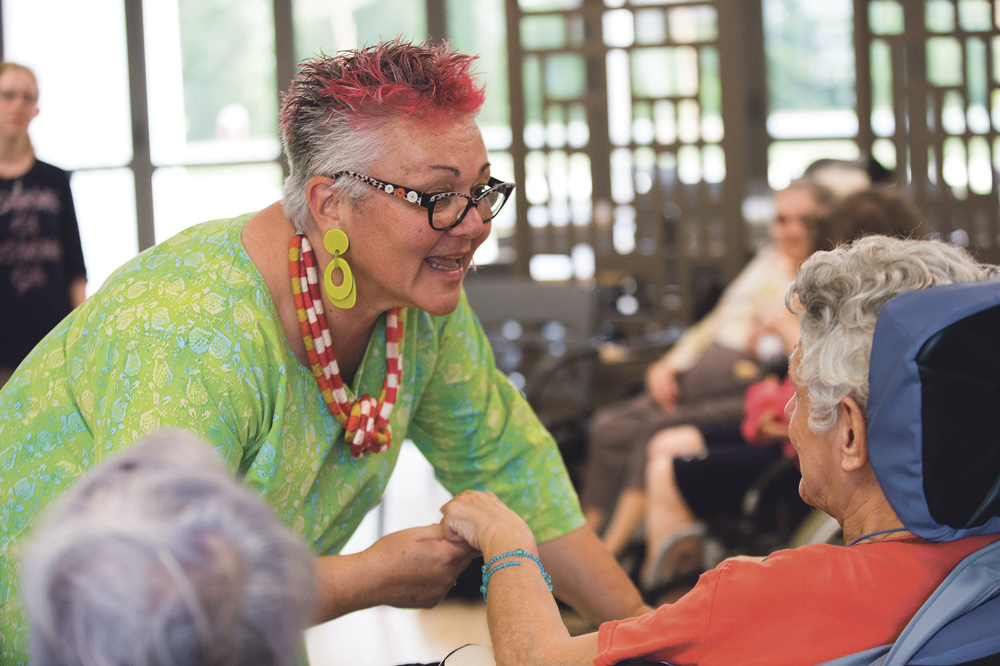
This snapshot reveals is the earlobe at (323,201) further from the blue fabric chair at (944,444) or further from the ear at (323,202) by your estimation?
the blue fabric chair at (944,444)

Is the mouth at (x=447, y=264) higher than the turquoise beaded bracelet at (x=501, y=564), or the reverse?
the mouth at (x=447, y=264)

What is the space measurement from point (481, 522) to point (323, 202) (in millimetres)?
521

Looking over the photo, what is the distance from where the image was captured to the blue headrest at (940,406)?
3.27ft

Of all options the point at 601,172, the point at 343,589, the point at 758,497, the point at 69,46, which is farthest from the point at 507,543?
the point at 69,46

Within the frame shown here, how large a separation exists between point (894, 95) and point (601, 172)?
1.67 metres

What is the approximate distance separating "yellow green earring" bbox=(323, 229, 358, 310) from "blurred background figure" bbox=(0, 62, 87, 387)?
7.22 ft

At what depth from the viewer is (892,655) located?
1027mm

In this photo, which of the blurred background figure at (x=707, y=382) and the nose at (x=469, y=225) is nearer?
the nose at (x=469, y=225)

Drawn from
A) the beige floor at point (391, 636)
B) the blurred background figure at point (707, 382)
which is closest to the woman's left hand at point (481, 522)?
the beige floor at point (391, 636)

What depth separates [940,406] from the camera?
1006 millimetres

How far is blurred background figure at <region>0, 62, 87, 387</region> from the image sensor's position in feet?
10.8

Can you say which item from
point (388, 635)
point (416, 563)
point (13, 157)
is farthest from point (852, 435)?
point (13, 157)

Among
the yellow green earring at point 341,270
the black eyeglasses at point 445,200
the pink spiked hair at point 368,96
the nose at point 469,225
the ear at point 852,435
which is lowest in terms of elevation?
the ear at point 852,435

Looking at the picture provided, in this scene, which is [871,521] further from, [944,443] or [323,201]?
[323,201]
